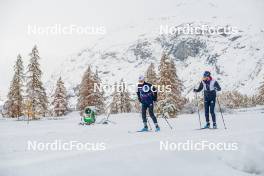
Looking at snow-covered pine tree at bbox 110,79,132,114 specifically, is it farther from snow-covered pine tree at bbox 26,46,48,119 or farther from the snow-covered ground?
the snow-covered ground

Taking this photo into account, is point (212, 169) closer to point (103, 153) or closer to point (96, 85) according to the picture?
point (103, 153)

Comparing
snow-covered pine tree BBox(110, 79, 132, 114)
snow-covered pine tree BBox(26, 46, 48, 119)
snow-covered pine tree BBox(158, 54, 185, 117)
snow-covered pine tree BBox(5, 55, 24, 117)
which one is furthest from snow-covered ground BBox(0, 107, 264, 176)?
snow-covered pine tree BBox(110, 79, 132, 114)

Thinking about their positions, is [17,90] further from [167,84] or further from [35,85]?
[167,84]

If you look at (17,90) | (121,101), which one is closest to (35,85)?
(17,90)

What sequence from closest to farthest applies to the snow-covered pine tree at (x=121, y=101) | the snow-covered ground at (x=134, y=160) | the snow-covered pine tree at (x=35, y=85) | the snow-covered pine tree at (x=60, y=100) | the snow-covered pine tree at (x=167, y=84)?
the snow-covered ground at (x=134, y=160) → the snow-covered pine tree at (x=167, y=84) → the snow-covered pine tree at (x=35, y=85) → the snow-covered pine tree at (x=60, y=100) → the snow-covered pine tree at (x=121, y=101)

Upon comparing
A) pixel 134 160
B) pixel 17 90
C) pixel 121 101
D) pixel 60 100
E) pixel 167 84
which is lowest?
pixel 134 160

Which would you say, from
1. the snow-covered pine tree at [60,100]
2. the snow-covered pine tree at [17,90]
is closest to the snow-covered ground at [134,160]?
the snow-covered pine tree at [17,90]

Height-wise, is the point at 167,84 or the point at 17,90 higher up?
the point at 167,84

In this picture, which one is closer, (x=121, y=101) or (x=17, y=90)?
(x=17, y=90)

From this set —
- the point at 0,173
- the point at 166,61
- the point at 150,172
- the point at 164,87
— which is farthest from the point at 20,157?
the point at 166,61

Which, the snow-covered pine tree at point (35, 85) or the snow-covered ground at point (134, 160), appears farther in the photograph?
the snow-covered pine tree at point (35, 85)

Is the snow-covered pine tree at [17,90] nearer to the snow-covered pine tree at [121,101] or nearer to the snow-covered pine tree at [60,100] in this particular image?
the snow-covered pine tree at [60,100]

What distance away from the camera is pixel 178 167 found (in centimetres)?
819

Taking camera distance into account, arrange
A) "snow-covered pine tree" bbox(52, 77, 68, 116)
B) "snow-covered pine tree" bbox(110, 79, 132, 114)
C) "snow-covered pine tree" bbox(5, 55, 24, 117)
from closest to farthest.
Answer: "snow-covered pine tree" bbox(5, 55, 24, 117) → "snow-covered pine tree" bbox(52, 77, 68, 116) → "snow-covered pine tree" bbox(110, 79, 132, 114)
